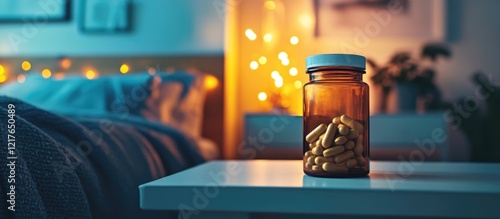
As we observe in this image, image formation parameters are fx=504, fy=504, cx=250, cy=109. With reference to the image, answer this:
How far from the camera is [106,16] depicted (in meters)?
2.74

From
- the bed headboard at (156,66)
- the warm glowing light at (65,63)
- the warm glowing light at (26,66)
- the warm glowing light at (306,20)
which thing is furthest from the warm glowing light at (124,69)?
the warm glowing light at (306,20)

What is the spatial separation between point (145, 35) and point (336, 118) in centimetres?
208

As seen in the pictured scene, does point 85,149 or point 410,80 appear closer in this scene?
point 85,149

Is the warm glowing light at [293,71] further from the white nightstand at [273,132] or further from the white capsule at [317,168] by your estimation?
the white capsule at [317,168]

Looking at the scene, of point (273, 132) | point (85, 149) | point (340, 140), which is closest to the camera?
point (340, 140)

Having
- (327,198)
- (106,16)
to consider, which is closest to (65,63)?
(106,16)

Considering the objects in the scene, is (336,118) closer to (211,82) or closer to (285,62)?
(211,82)

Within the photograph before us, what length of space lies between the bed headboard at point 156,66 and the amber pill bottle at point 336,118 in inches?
68.4

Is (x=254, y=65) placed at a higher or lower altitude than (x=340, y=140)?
higher

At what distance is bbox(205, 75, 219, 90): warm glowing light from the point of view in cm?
255

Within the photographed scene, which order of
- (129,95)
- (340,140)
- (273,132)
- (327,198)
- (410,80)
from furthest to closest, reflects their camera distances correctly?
1. (410,80)
2. (273,132)
3. (129,95)
4. (340,140)
5. (327,198)

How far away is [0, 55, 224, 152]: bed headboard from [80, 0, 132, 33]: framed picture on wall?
17 cm

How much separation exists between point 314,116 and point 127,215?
0.51 meters

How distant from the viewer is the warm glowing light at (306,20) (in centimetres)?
272
